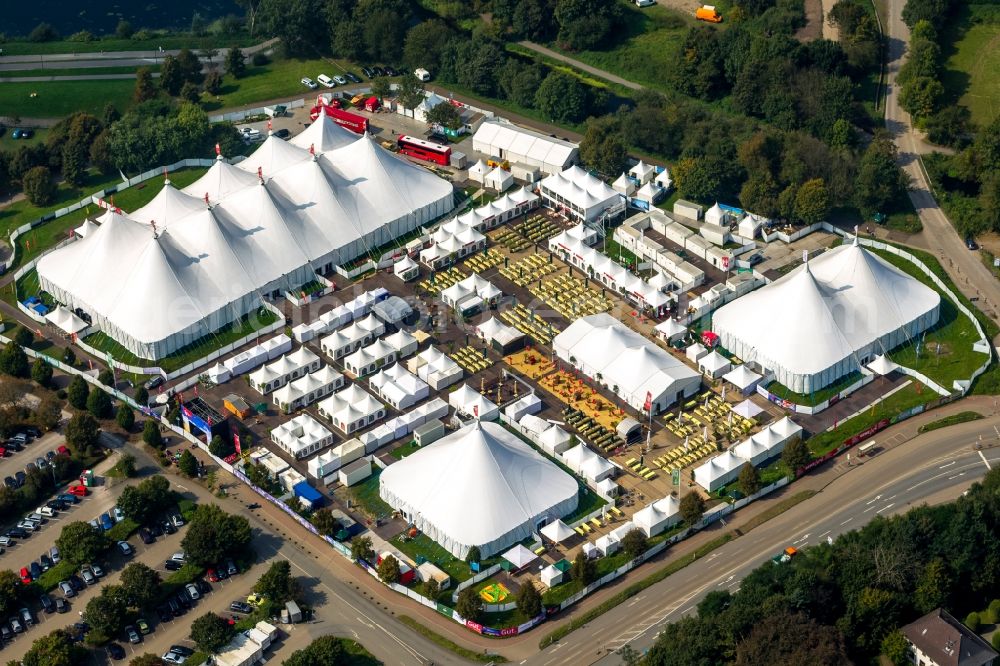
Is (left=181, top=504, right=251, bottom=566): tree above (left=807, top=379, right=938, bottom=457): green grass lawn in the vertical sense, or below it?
below

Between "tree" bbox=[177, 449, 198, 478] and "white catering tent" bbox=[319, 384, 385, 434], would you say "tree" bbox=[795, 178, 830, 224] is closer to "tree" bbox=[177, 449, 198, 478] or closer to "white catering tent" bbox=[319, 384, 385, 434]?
"white catering tent" bbox=[319, 384, 385, 434]

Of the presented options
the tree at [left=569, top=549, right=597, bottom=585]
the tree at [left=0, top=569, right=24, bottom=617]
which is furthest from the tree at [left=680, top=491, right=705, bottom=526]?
the tree at [left=0, top=569, right=24, bottom=617]

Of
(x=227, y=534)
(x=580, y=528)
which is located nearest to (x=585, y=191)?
(x=580, y=528)

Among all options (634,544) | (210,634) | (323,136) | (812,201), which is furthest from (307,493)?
(812,201)

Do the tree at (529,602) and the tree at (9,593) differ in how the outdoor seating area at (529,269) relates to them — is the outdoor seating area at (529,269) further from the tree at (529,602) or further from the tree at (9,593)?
the tree at (9,593)

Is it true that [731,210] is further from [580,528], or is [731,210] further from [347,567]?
[347,567]
